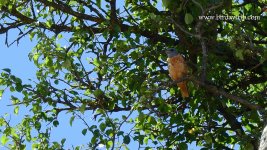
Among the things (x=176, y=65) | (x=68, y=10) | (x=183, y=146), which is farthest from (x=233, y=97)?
(x=68, y=10)

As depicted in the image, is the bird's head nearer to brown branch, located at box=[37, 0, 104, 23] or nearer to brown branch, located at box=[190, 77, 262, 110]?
brown branch, located at box=[37, 0, 104, 23]

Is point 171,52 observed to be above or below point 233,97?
above

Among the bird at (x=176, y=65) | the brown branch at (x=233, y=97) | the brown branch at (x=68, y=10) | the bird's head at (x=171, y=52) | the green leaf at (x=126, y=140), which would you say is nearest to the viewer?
the brown branch at (x=233, y=97)

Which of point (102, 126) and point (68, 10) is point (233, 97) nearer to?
point (102, 126)

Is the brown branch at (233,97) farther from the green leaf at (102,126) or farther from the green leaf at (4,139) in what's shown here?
the green leaf at (4,139)

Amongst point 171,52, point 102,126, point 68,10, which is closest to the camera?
point 102,126

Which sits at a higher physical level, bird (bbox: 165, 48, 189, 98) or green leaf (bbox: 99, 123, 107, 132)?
bird (bbox: 165, 48, 189, 98)

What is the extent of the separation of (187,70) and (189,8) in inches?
30.6

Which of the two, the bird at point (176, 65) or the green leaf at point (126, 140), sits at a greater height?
the bird at point (176, 65)

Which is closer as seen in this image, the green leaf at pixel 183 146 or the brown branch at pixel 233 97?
the brown branch at pixel 233 97

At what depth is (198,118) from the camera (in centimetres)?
→ 837

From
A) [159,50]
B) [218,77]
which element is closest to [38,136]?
[159,50]

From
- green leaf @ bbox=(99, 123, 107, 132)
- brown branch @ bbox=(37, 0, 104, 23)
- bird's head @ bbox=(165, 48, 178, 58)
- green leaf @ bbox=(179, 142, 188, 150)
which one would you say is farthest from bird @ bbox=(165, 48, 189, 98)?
brown branch @ bbox=(37, 0, 104, 23)

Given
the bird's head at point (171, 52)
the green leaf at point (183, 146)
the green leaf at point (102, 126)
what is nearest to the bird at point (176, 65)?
the bird's head at point (171, 52)
